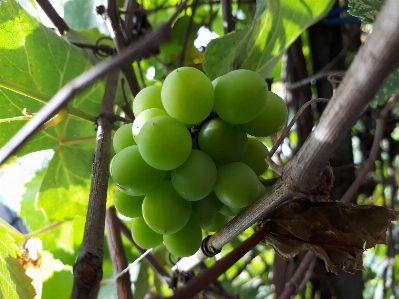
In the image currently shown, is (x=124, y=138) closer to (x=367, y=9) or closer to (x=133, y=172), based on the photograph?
(x=133, y=172)

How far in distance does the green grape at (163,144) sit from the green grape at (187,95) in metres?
0.01

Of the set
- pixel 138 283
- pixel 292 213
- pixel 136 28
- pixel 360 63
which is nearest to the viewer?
pixel 360 63

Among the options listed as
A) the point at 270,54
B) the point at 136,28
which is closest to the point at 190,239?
the point at 270,54

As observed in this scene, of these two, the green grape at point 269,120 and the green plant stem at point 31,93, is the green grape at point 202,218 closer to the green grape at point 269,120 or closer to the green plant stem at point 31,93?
the green grape at point 269,120

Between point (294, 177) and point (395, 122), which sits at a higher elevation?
point (294, 177)

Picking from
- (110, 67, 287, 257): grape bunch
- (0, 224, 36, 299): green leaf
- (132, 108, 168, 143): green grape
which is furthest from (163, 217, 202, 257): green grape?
(0, 224, 36, 299): green leaf

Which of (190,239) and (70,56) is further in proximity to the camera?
(70,56)

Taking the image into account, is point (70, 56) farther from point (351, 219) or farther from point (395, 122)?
point (395, 122)

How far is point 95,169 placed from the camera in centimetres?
37

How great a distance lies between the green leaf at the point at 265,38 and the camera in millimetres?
462

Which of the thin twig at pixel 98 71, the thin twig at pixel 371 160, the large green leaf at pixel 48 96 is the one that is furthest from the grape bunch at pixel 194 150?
the thin twig at pixel 371 160

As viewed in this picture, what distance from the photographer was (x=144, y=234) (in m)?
0.37

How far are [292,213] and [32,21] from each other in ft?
1.43

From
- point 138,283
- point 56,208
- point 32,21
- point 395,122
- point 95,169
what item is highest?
point 32,21
